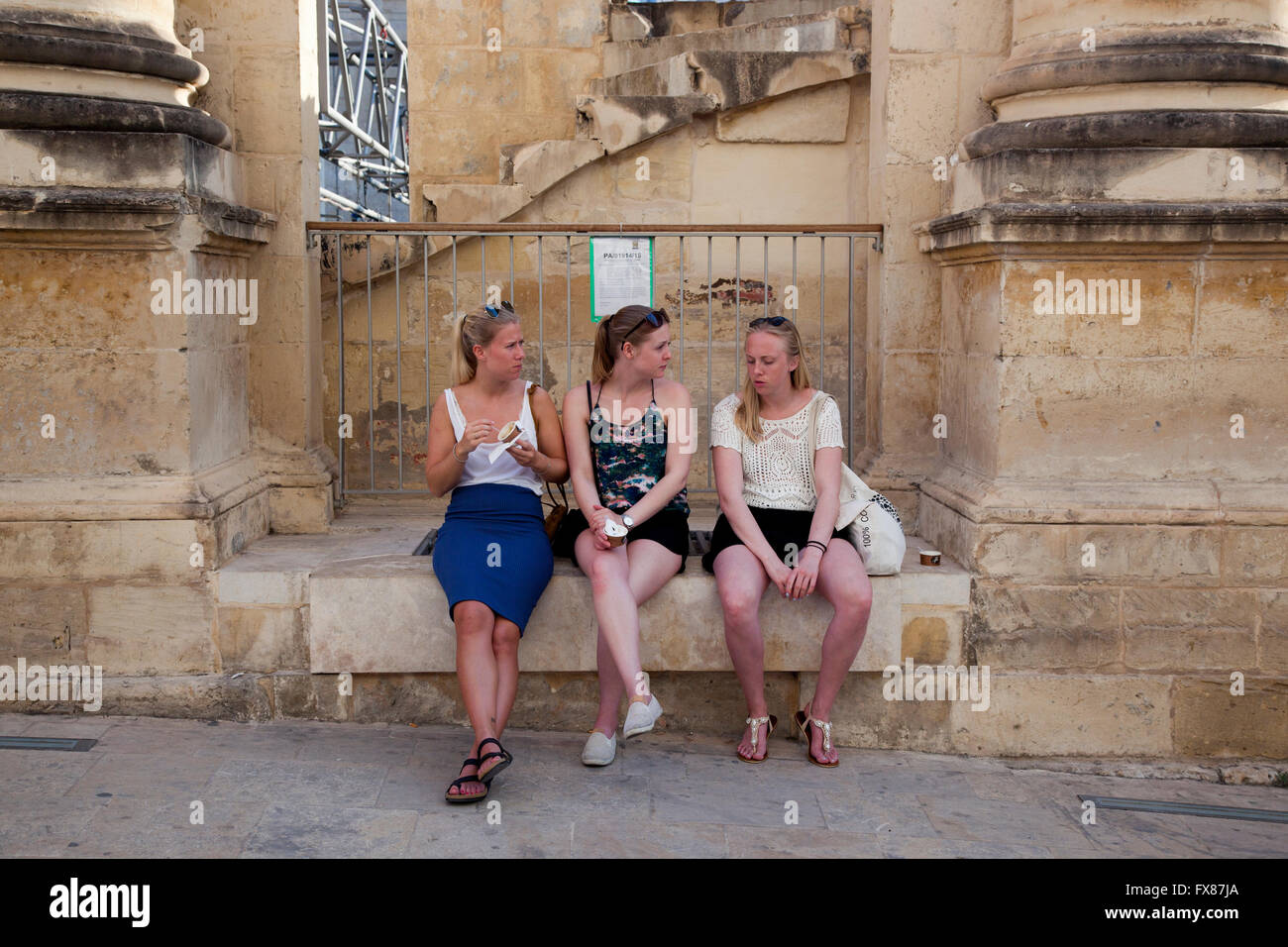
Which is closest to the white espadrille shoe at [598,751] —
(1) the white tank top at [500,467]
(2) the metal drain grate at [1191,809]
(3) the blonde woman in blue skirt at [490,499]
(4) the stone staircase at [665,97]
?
(3) the blonde woman in blue skirt at [490,499]

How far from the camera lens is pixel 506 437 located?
4840 millimetres

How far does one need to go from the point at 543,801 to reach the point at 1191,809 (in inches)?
89.4

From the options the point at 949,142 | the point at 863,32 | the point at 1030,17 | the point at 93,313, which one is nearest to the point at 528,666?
the point at 93,313

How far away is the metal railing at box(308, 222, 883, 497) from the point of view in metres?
5.75

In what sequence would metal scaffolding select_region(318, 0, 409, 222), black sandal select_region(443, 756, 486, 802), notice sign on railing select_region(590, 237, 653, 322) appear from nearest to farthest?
black sandal select_region(443, 756, 486, 802)
notice sign on railing select_region(590, 237, 653, 322)
metal scaffolding select_region(318, 0, 409, 222)

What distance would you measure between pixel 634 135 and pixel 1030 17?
102 inches

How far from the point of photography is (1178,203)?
490 centimetres

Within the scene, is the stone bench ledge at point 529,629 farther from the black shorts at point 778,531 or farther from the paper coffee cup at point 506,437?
the paper coffee cup at point 506,437

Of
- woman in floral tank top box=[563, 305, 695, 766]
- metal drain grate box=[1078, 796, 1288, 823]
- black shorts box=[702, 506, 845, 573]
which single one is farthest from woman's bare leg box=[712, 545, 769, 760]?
metal drain grate box=[1078, 796, 1288, 823]

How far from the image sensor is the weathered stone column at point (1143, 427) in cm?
497

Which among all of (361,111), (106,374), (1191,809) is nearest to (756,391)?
(1191,809)

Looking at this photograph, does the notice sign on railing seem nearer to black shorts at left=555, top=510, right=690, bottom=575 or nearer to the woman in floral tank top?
the woman in floral tank top

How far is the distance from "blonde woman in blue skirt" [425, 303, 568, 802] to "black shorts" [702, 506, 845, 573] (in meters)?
0.65

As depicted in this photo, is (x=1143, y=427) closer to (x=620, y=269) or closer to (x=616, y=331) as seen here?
(x=616, y=331)
